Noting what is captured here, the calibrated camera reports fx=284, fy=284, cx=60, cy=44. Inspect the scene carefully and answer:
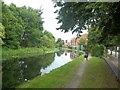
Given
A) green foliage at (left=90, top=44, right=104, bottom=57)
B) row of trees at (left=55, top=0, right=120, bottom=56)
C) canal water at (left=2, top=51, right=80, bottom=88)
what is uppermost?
row of trees at (left=55, top=0, right=120, bottom=56)

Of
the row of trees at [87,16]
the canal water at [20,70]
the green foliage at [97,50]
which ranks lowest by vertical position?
the canal water at [20,70]

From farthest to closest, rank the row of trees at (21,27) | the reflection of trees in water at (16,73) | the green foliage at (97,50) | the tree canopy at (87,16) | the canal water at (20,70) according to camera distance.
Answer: the row of trees at (21,27)
the green foliage at (97,50)
the canal water at (20,70)
the reflection of trees in water at (16,73)
the tree canopy at (87,16)

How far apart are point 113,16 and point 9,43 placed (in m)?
53.1

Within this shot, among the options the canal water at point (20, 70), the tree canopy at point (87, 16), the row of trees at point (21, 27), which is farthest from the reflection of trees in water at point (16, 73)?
the row of trees at point (21, 27)

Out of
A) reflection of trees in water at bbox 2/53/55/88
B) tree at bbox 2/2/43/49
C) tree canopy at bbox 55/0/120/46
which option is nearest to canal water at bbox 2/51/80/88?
reflection of trees in water at bbox 2/53/55/88

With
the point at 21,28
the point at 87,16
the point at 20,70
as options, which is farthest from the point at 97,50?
the point at 87,16

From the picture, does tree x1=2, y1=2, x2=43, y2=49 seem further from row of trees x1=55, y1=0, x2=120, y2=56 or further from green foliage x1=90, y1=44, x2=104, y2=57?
row of trees x1=55, y1=0, x2=120, y2=56

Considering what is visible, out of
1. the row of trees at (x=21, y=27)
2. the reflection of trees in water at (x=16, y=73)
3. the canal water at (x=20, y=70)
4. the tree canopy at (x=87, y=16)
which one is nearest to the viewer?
the tree canopy at (x=87, y=16)

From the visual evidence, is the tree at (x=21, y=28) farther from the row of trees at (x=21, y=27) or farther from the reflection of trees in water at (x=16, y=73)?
the reflection of trees in water at (x=16, y=73)

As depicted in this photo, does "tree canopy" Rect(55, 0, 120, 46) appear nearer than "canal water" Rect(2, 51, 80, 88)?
Yes

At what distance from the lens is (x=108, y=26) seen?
21578mm

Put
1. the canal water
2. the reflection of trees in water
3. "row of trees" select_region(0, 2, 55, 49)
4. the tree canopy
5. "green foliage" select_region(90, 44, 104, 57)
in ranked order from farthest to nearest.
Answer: "row of trees" select_region(0, 2, 55, 49)
"green foliage" select_region(90, 44, 104, 57)
the canal water
the reflection of trees in water
the tree canopy

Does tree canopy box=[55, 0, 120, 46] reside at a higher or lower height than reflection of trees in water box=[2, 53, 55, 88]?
higher

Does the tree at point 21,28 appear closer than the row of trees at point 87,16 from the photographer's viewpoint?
No
